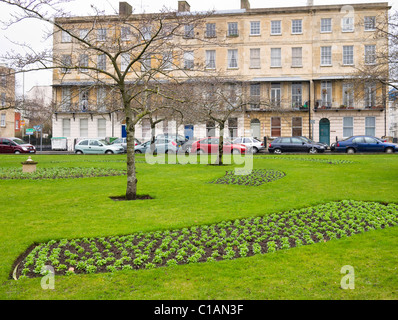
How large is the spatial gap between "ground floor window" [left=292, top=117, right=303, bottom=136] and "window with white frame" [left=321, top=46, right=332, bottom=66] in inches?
253

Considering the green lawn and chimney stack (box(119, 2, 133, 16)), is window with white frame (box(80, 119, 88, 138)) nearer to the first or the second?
chimney stack (box(119, 2, 133, 16))

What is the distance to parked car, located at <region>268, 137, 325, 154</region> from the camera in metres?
35.4

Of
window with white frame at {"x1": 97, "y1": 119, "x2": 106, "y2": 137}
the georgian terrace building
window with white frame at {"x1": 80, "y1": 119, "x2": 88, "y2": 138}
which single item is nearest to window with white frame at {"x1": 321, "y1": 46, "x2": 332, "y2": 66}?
the georgian terrace building

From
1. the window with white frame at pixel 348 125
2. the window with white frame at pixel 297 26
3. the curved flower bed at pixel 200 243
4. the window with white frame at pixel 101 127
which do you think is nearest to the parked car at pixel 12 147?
the window with white frame at pixel 101 127

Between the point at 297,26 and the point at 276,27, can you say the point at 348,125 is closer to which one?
the point at 297,26

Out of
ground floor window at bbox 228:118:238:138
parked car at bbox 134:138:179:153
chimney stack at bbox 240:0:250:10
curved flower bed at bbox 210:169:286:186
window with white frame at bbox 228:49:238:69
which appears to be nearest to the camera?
curved flower bed at bbox 210:169:286:186

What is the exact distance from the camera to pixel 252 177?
1770cm

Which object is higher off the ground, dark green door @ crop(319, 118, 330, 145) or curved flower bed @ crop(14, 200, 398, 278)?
dark green door @ crop(319, 118, 330, 145)

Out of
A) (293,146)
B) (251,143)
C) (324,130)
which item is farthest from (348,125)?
(251,143)

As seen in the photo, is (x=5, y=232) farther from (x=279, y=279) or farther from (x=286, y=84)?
(x=286, y=84)

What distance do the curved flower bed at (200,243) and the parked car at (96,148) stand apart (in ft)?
98.0

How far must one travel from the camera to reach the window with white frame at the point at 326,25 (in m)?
46.0

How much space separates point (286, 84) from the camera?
47094 mm

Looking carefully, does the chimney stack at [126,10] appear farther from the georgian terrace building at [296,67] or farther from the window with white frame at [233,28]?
the window with white frame at [233,28]
